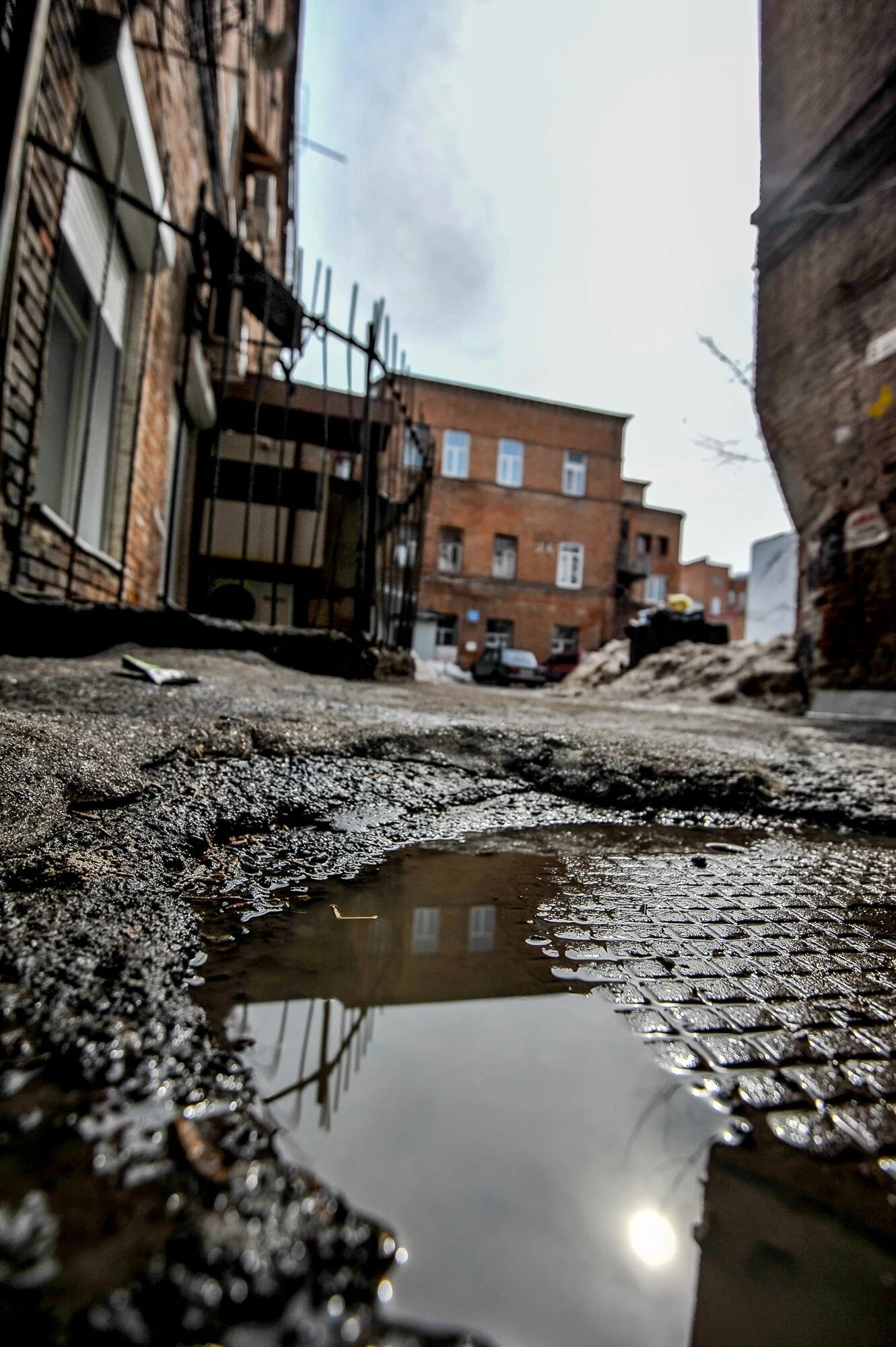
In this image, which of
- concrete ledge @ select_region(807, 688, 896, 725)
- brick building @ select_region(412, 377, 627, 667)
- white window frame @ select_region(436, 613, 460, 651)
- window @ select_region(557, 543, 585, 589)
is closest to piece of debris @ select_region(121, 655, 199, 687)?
concrete ledge @ select_region(807, 688, 896, 725)

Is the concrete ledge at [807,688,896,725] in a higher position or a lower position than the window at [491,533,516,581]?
lower

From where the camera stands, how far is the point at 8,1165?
1.54ft

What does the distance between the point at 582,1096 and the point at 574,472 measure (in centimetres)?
2515

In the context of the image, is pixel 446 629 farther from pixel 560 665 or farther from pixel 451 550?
pixel 560 665

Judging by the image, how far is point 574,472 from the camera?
24.0 m

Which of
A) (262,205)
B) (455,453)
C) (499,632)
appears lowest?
(499,632)

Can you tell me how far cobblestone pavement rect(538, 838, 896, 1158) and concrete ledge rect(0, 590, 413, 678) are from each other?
2624 mm

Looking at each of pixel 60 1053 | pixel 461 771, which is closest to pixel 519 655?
pixel 461 771

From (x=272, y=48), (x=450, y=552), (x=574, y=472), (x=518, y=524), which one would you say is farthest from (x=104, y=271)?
(x=574, y=472)

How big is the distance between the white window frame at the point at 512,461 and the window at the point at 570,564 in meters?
2.93

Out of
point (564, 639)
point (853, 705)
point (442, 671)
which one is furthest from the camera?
point (564, 639)

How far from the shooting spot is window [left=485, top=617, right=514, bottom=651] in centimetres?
2267

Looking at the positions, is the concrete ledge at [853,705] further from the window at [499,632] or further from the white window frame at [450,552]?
the white window frame at [450,552]

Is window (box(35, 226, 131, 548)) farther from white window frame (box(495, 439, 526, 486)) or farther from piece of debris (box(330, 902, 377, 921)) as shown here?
white window frame (box(495, 439, 526, 486))
